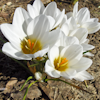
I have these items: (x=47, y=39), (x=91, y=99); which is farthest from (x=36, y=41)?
(x=91, y=99)

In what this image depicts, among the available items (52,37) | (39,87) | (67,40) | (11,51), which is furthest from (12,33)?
(39,87)

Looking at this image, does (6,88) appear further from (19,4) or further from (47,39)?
(19,4)

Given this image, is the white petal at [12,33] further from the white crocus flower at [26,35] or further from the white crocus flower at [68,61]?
the white crocus flower at [68,61]

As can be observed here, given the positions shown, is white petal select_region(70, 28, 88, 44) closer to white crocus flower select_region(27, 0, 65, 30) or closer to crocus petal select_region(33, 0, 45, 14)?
white crocus flower select_region(27, 0, 65, 30)

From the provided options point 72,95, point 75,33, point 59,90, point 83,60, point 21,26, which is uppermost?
point 21,26

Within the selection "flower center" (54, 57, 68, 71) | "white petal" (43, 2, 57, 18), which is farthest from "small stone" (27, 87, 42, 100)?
"white petal" (43, 2, 57, 18)
